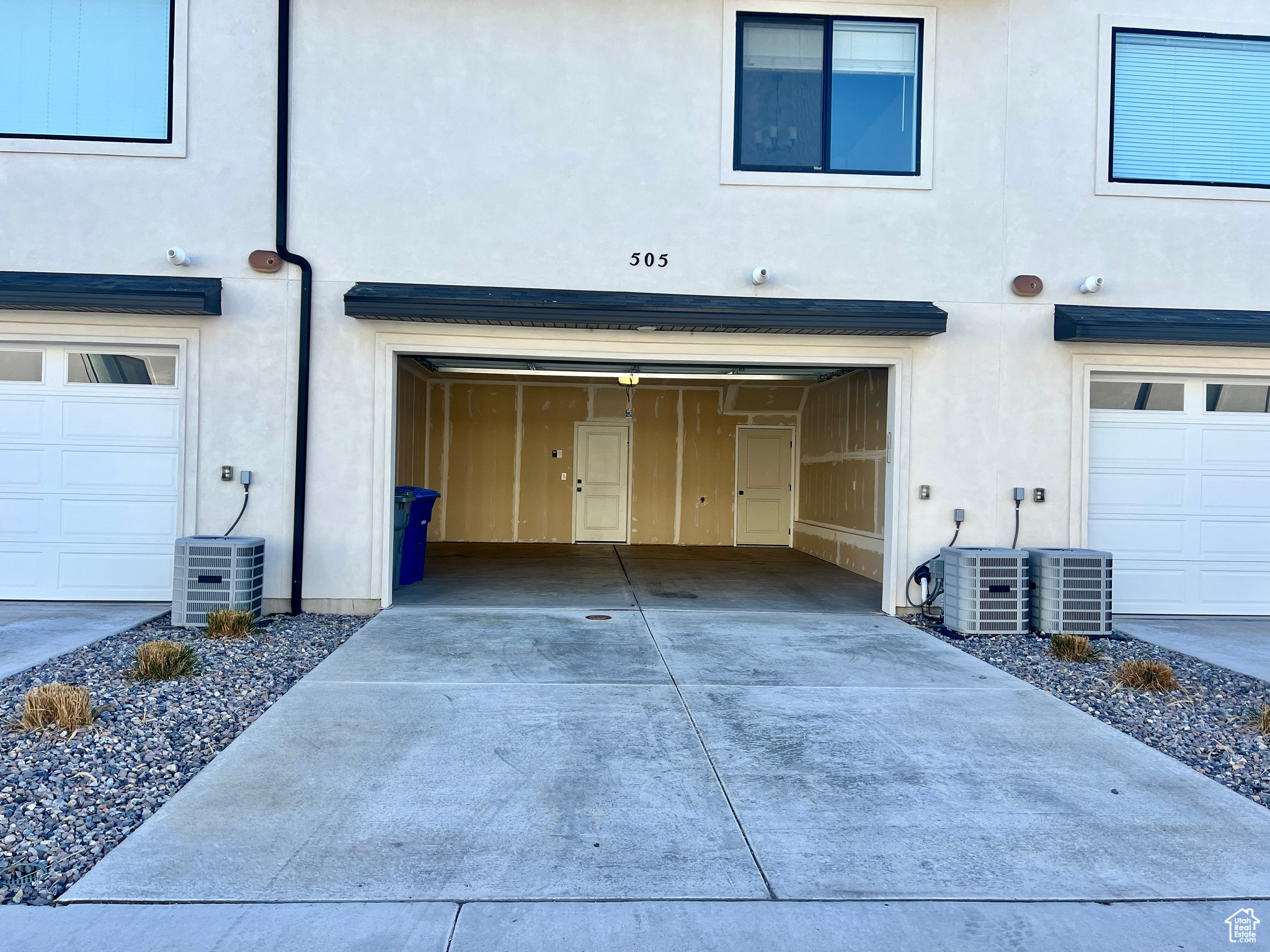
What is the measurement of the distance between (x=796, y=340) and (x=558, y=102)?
3.30m

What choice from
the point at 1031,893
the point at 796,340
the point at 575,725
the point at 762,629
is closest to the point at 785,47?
the point at 796,340

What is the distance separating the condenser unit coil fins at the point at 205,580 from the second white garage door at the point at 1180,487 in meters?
8.39

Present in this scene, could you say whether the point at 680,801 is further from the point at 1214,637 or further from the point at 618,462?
the point at 618,462

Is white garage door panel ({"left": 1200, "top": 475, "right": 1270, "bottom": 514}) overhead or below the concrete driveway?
overhead

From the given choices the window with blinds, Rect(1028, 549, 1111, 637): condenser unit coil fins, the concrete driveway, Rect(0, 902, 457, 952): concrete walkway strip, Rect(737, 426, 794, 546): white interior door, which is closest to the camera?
Rect(0, 902, 457, 952): concrete walkway strip

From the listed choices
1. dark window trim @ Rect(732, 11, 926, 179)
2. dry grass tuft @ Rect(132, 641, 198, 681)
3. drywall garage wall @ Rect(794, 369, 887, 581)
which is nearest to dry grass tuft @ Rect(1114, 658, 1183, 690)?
drywall garage wall @ Rect(794, 369, 887, 581)

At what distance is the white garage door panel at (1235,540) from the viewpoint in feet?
30.0

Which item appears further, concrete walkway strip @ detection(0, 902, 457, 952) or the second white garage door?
the second white garage door

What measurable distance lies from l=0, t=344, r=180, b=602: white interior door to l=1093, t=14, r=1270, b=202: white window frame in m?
9.48

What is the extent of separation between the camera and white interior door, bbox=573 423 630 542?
1639 centimetres

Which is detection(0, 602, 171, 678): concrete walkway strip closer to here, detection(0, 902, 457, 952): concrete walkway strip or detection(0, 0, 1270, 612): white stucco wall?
detection(0, 0, 1270, 612): white stucco wall

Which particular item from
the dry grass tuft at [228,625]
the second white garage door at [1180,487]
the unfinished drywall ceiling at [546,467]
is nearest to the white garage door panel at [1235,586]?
the second white garage door at [1180,487]

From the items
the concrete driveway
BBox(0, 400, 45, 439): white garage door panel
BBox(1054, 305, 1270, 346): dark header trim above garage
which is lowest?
the concrete driveway

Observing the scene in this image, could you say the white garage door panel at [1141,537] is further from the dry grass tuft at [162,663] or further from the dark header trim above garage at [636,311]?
the dry grass tuft at [162,663]
